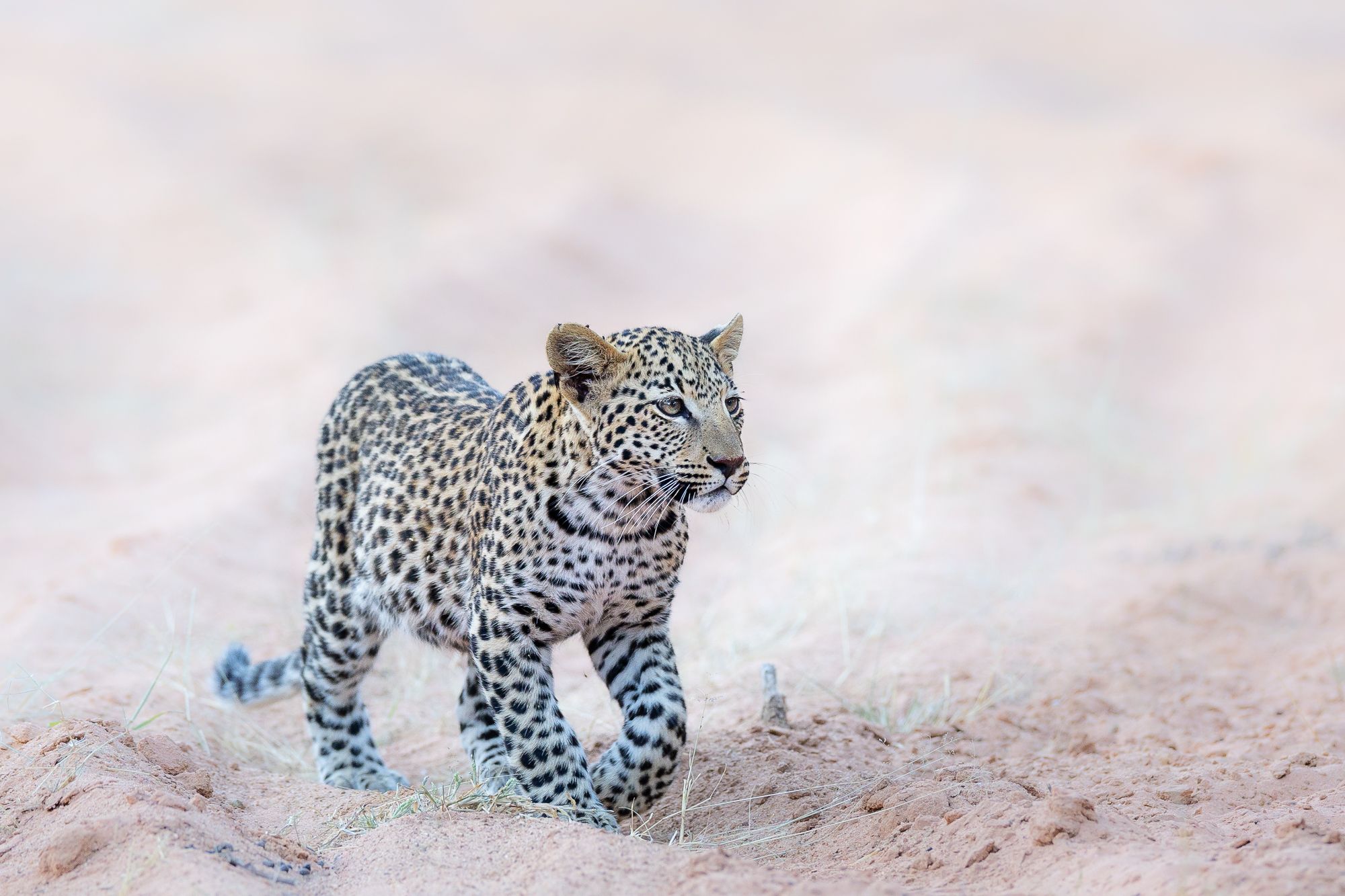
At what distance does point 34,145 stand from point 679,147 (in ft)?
38.8

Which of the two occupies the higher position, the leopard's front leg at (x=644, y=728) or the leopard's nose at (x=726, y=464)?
the leopard's nose at (x=726, y=464)

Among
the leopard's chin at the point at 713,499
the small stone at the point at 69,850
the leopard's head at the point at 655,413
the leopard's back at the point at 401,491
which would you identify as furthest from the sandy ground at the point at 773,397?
the leopard's head at the point at 655,413

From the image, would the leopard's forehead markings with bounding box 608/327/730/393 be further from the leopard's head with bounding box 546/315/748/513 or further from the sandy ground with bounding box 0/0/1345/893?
the sandy ground with bounding box 0/0/1345/893

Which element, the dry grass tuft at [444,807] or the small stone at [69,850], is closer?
the small stone at [69,850]

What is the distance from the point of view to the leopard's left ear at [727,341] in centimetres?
607

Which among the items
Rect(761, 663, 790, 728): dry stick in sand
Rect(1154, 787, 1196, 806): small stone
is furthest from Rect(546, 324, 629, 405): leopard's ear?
Rect(1154, 787, 1196, 806): small stone

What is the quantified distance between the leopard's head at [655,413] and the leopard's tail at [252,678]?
2604mm

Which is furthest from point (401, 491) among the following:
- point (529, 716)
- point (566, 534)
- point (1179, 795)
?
point (1179, 795)

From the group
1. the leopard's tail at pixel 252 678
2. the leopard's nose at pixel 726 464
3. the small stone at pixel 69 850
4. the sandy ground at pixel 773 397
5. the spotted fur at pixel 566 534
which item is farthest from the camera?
the leopard's tail at pixel 252 678

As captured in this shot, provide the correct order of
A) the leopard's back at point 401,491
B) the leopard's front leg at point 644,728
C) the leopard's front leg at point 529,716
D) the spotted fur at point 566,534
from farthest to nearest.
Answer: the leopard's back at point 401,491 → the leopard's front leg at point 644,728 → the leopard's front leg at point 529,716 → the spotted fur at point 566,534

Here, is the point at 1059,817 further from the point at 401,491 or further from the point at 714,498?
the point at 401,491

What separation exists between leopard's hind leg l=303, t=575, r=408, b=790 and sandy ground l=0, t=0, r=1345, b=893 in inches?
15.2

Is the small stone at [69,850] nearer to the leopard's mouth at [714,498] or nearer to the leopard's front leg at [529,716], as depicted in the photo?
the leopard's front leg at [529,716]

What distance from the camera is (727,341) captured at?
618cm
